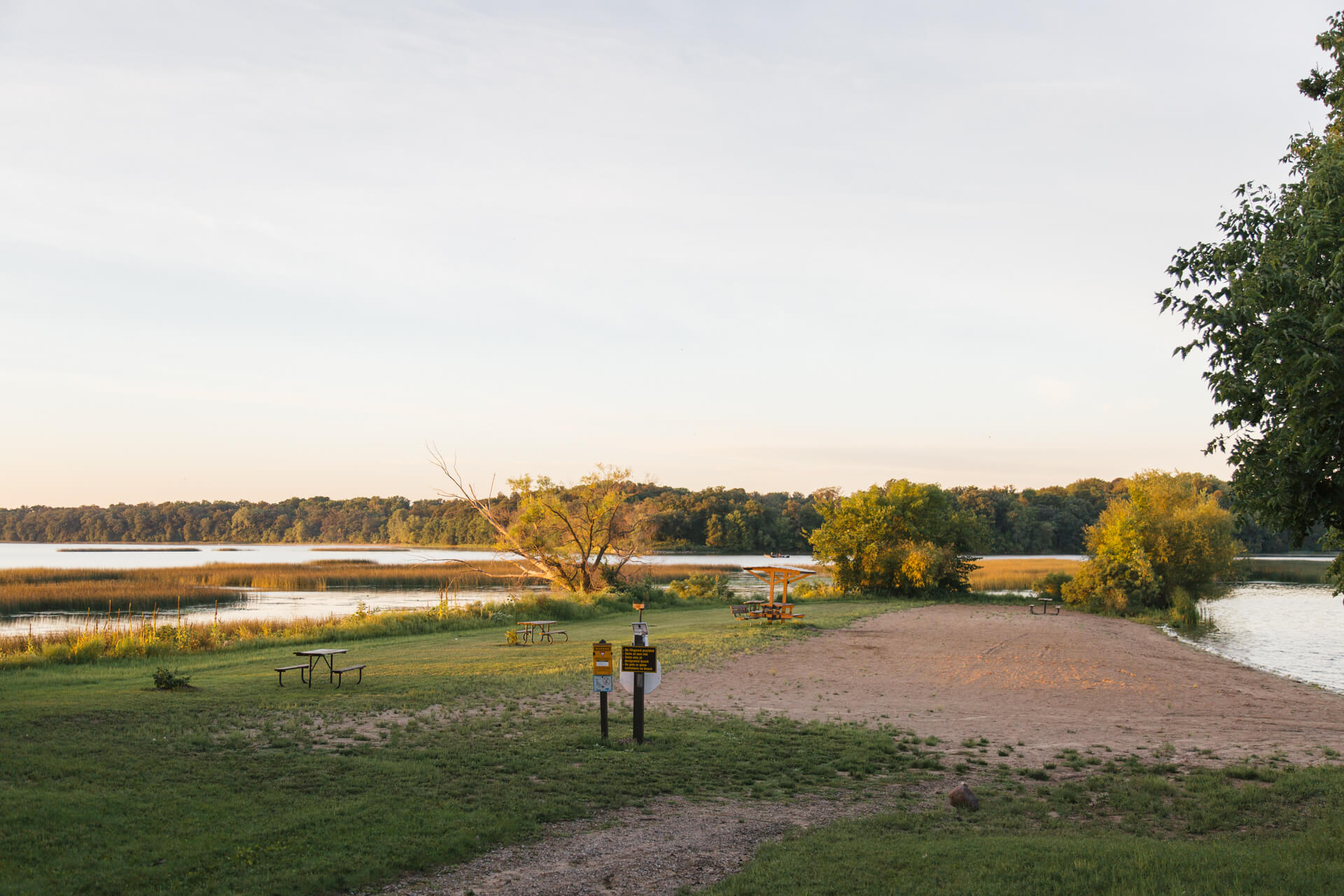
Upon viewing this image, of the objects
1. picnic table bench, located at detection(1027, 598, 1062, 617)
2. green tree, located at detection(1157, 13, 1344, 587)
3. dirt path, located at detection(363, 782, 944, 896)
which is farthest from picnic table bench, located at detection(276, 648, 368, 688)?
picnic table bench, located at detection(1027, 598, 1062, 617)

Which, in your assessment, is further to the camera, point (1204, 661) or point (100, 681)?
point (1204, 661)

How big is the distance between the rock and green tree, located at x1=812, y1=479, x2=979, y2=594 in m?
32.2

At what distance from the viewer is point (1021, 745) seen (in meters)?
10.6

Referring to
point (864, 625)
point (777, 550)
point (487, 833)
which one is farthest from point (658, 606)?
point (777, 550)

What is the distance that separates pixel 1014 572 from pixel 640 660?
187 feet

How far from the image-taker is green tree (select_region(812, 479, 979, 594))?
4016 centimetres

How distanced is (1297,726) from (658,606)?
2601 centimetres

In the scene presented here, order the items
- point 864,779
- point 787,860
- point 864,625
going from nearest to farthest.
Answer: point 787,860 → point 864,779 → point 864,625

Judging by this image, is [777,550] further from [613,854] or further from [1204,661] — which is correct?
[613,854]

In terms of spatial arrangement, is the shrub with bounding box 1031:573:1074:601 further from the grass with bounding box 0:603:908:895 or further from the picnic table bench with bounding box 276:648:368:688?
the picnic table bench with bounding box 276:648:368:688

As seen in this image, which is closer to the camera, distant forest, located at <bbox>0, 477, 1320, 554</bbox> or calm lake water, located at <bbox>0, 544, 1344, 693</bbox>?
calm lake water, located at <bbox>0, 544, 1344, 693</bbox>

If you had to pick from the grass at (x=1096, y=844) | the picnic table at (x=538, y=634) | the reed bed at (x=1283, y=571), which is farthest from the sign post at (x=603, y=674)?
the reed bed at (x=1283, y=571)

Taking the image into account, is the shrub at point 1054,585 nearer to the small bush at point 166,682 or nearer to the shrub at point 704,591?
the shrub at point 704,591

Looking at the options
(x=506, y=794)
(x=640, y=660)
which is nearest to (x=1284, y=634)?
(x=640, y=660)
